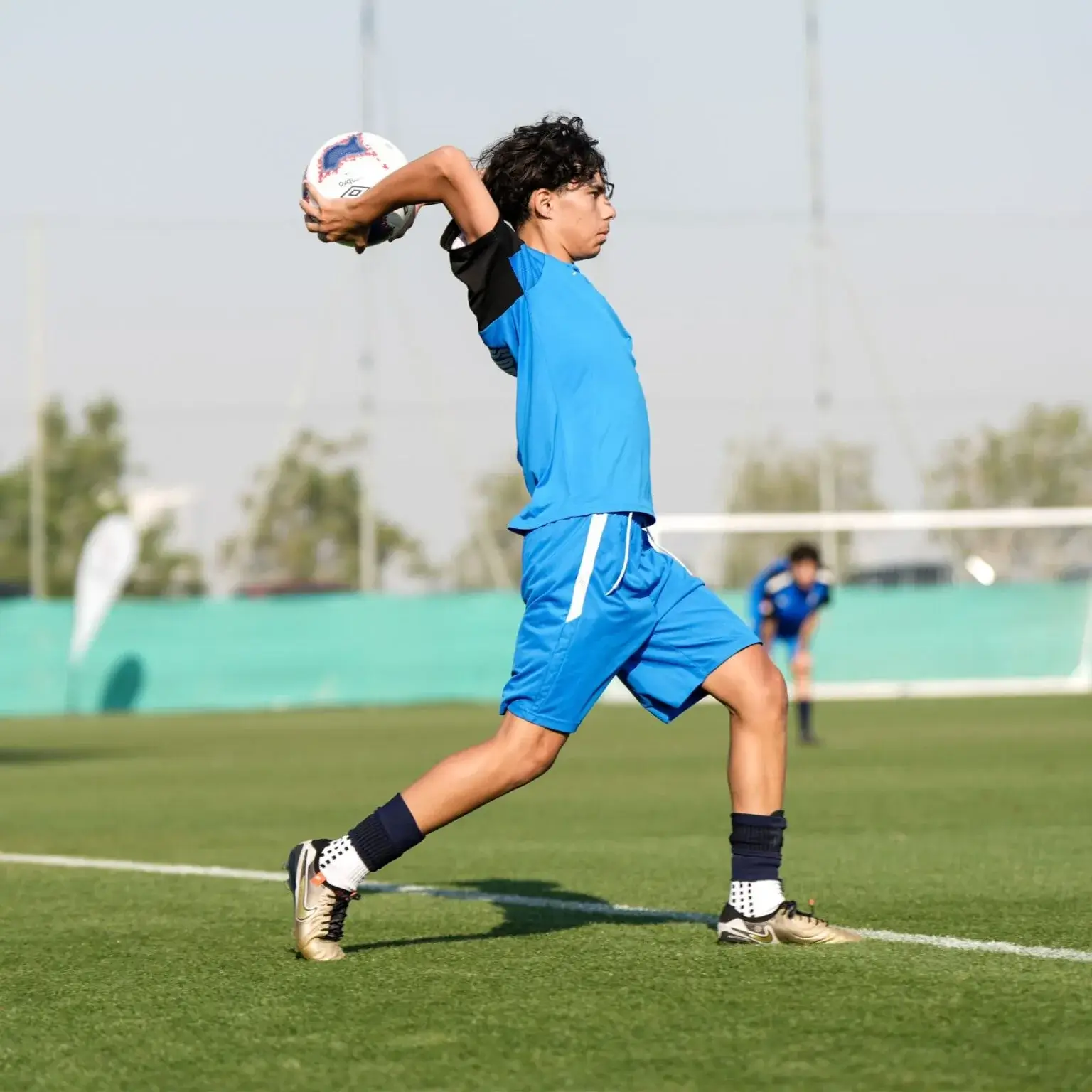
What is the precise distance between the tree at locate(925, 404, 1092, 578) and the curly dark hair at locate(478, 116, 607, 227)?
88.0ft

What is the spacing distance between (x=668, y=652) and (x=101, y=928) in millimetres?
2104

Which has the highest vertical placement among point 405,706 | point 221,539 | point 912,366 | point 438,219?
point 438,219

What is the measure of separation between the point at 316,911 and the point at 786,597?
13.8 m

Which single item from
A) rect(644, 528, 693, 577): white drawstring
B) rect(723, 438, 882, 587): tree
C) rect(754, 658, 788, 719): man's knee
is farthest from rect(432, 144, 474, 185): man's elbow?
rect(723, 438, 882, 587): tree

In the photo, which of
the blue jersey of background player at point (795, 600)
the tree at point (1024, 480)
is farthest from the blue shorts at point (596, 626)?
the tree at point (1024, 480)

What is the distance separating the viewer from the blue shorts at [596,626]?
5305 mm

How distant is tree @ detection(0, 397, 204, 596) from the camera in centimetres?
3159

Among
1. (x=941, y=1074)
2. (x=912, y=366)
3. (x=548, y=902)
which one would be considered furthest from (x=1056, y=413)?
(x=941, y=1074)

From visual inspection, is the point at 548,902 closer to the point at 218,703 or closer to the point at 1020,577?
the point at 218,703

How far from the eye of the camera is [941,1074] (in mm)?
3770

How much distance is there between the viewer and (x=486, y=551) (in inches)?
1259

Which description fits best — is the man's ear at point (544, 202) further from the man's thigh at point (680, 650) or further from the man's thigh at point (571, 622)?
the man's thigh at point (680, 650)

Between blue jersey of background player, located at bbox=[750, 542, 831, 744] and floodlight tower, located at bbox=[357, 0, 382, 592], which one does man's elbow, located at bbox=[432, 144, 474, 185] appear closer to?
blue jersey of background player, located at bbox=[750, 542, 831, 744]

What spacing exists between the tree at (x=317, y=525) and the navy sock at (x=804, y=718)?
44.6 ft
